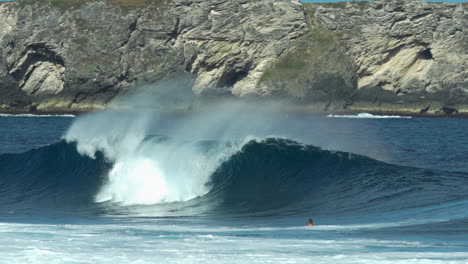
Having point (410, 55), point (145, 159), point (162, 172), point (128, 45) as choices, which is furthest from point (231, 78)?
point (162, 172)

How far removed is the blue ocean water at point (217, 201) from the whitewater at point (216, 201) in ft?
0.10

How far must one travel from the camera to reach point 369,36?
77875mm

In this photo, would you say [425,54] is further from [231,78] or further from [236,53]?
[231,78]

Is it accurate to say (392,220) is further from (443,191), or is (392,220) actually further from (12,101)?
(12,101)

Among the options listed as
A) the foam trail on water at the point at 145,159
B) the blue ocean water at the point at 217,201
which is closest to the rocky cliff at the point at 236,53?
the blue ocean water at the point at 217,201

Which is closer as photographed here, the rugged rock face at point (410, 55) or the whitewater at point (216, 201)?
the whitewater at point (216, 201)

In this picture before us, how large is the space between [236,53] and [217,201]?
5814 cm

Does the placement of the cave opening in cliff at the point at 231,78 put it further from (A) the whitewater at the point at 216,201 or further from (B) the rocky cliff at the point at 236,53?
(A) the whitewater at the point at 216,201

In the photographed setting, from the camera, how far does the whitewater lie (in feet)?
38.1

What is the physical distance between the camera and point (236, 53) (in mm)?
75875

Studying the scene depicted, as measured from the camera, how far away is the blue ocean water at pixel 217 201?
11.6m

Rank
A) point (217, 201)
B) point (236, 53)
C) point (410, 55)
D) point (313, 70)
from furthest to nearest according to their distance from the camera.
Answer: point (410, 55), point (313, 70), point (236, 53), point (217, 201)

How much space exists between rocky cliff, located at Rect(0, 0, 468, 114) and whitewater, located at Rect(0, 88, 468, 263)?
45006mm

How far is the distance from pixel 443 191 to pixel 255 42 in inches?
2325
